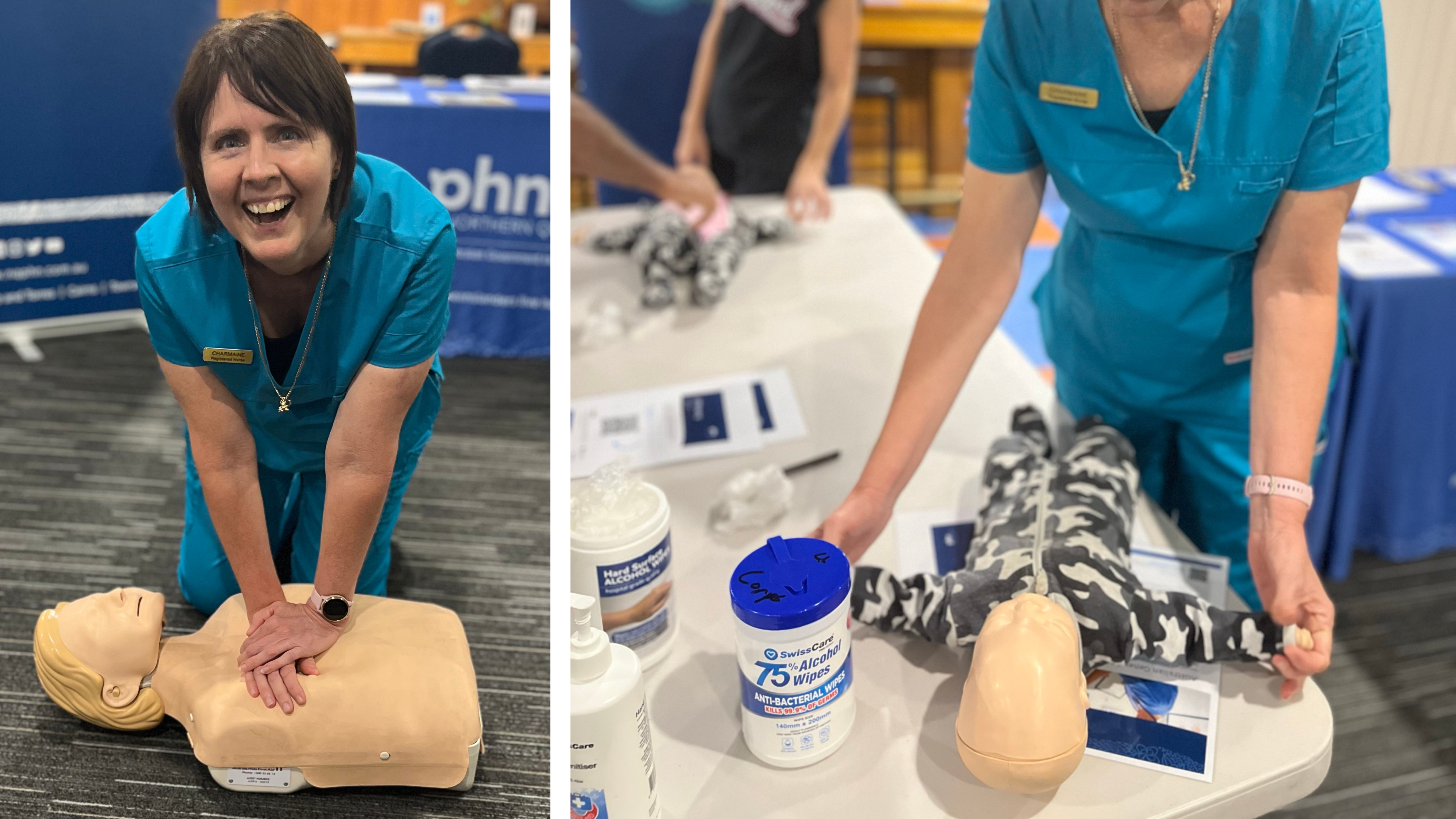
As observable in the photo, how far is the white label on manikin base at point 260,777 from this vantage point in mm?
832

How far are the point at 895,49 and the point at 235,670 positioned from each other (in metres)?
4.08

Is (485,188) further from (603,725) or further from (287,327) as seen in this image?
(603,725)

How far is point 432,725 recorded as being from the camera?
859mm

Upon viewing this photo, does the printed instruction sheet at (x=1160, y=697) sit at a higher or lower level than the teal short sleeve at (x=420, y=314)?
lower

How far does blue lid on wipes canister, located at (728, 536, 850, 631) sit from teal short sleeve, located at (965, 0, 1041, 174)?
0.49 metres

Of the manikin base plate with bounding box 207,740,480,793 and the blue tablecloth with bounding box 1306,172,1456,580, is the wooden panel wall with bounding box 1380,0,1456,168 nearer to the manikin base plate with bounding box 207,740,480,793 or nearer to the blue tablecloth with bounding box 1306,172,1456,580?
the blue tablecloth with bounding box 1306,172,1456,580

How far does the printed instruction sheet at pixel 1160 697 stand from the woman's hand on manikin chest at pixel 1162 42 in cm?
47

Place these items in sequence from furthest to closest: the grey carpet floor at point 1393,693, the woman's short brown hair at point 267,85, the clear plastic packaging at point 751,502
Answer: the grey carpet floor at point 1393,693
the clear plastic packaging at point 751,502
the woman's short brown hair at point 267,85

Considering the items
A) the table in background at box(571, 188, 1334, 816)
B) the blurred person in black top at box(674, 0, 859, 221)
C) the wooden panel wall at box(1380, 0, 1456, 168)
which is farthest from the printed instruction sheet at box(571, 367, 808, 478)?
the wooden panel wall at box(1380, 0, 1456, 168)

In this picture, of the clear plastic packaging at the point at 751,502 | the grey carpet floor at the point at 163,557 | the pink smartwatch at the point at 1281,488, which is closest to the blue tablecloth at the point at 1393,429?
the pink smartwatch at the point at 1281,488

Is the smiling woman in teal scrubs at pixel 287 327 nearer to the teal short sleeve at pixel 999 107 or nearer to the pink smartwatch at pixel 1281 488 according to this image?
the teal short sleeve at pixel 999 107

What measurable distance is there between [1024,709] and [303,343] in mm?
615

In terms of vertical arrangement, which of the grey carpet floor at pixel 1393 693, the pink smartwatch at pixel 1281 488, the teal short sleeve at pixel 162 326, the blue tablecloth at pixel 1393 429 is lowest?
the grey carpet floor at pixel 1393 693

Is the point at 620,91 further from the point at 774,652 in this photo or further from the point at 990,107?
the point at 774,652
